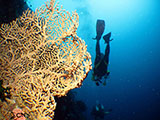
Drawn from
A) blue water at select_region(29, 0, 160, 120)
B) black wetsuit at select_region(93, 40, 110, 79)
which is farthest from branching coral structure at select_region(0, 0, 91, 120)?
blue water at select_region(29, 0, 160, 120)

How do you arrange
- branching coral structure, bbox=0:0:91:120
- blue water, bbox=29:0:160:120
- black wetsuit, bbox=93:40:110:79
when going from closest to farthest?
branching coral structure, bbox=0:0:91:120, black wetsuit, bbox=93:40:110:79, blue water, bbox=29:0:160:120

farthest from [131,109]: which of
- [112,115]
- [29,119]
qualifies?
[29,119]

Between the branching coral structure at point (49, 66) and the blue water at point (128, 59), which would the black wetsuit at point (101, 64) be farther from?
the blue water at point (128, 59)

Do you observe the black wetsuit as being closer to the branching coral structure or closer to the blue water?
the branching coral structure

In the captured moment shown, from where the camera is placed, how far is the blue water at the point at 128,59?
4731 centimetres

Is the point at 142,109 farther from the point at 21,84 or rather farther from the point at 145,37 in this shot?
the point at 145,37

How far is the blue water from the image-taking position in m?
47.3

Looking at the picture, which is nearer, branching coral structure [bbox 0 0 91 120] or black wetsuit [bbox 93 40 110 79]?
branching coral structure [bbox 0 0 91 120]

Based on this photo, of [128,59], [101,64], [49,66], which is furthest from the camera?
[128,59]

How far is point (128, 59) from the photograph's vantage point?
85812 mm

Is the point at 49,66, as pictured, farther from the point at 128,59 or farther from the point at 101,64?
the point at 128,59

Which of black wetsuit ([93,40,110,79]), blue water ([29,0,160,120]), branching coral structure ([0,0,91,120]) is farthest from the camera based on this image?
blue water ([29,0,160,120])

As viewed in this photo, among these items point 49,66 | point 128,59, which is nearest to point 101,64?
point 49,66

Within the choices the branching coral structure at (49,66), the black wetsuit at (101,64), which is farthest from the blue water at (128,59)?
the branching coral structure at (49,66)
